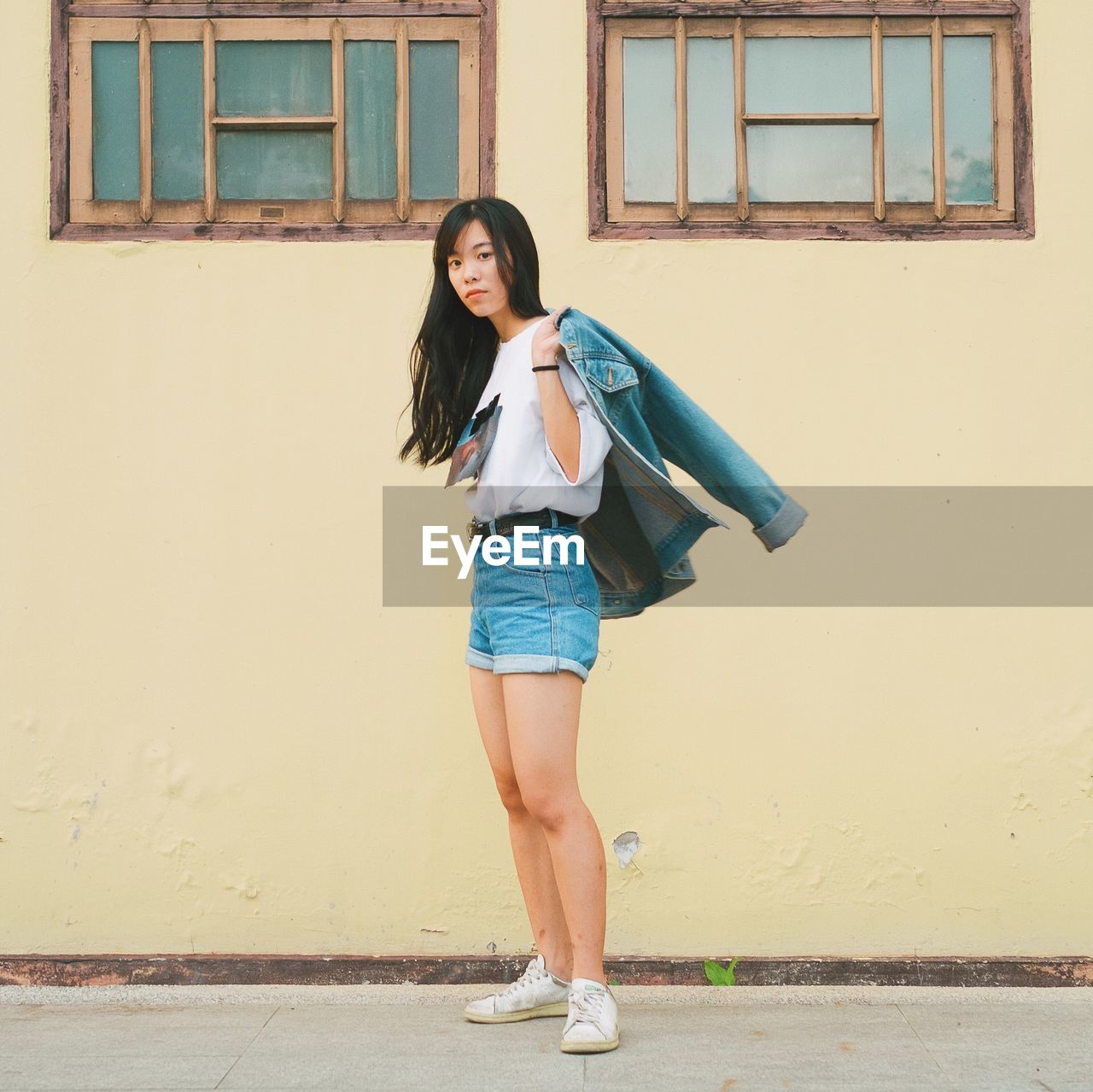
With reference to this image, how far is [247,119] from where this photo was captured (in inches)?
148

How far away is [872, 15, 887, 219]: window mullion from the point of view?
12.2 ft

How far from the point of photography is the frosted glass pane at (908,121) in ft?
12.3

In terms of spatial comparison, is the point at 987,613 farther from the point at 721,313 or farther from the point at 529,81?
the point at 529,81

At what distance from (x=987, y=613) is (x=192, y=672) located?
217 centimetres

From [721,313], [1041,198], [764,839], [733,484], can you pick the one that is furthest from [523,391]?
[1041,198]

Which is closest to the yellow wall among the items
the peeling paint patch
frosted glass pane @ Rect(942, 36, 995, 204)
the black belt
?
the peeling paint patch

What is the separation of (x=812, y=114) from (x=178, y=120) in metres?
1.79

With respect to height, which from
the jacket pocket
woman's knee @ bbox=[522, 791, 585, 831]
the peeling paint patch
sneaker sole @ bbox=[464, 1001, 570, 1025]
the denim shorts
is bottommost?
sneaker sole @ bbox=[464, 1001, 570, 1025]

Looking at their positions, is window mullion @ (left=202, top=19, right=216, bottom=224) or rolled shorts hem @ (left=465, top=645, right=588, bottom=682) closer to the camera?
rolled shorts hem @ (left=465, top=645, right=588, bottom=682)

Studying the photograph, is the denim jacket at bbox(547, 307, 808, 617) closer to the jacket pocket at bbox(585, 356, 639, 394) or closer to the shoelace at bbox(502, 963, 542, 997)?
the jacket pocket at bbox(585, 356, 639, 394)

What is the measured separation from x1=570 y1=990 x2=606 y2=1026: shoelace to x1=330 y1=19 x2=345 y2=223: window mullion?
219 cm

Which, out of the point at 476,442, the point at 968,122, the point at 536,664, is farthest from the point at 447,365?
the point at 968,122

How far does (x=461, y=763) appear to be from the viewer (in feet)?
11.9

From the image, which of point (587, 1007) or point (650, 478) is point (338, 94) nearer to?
point (650, 478)
